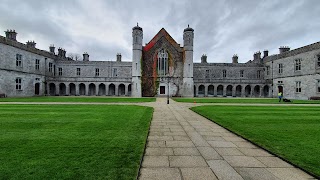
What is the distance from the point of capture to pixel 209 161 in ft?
14.3

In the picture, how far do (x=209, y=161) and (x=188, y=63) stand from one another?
3629 centimetres

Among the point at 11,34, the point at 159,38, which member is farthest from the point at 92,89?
the point at 159,38

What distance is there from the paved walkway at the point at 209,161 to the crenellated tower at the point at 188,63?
33095mm

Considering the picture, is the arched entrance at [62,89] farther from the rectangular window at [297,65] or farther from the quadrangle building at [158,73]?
the rectangular window at [297,65]

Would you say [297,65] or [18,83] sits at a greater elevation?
[297,65]

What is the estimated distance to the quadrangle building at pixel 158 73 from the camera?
32.5 metres

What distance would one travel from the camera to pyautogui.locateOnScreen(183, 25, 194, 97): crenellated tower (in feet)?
130

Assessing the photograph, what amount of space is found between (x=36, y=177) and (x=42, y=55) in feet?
139

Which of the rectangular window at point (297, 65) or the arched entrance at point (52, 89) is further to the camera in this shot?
the arched entrance at point (52, 89)

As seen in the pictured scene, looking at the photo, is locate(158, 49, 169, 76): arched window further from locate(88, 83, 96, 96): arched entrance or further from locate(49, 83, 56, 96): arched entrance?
locate(49, 83, 56, 96): arched entrance

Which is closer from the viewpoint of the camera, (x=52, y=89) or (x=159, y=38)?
(x=159, y=38)

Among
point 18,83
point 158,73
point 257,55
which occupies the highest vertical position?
point 257,55

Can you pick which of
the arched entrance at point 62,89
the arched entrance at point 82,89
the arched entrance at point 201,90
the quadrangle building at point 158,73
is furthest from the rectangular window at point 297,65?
the arched entrance at point 62,89

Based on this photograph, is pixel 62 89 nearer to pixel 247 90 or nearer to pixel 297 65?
pixel 247 90
